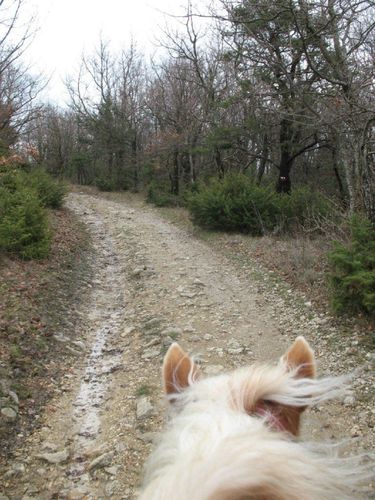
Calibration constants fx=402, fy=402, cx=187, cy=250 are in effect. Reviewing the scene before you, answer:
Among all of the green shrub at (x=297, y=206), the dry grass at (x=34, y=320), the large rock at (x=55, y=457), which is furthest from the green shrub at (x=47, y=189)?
the large rock at (x=55, y=457)

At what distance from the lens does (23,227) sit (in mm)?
8555

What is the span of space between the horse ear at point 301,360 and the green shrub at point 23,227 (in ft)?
24.8

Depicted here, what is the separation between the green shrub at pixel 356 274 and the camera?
214 inches

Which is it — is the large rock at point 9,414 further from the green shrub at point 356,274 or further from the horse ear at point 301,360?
the green shrub at point 356,274

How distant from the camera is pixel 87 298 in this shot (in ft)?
24.7

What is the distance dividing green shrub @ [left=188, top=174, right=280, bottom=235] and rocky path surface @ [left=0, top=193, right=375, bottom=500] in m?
2.44

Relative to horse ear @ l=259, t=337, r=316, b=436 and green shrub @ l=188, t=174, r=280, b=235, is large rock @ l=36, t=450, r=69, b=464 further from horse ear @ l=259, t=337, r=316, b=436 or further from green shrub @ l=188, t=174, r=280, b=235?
green shrub @ l=188, t=174, r=280, b=235

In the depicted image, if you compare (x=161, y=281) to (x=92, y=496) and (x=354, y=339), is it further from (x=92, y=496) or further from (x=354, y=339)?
(x=92, y=496)

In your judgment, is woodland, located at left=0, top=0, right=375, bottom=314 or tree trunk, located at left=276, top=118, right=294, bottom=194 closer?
woodland, located at left=0, top=0, right=375, bottom=314

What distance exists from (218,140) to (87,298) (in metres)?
9.78

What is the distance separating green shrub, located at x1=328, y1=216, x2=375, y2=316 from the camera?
544 cm

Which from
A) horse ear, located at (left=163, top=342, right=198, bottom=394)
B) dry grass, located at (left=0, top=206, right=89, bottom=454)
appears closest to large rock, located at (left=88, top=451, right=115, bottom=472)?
dry grass, located at (left=0, top=206, right=89, bottom=454)

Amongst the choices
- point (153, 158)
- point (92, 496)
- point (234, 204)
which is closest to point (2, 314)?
point (92, 496)

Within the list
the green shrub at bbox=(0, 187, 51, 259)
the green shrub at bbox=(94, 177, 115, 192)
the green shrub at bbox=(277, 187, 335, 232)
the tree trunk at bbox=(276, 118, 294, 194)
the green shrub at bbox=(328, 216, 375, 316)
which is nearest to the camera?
the green shrub at bbox=(328, 216, 375, 316)
